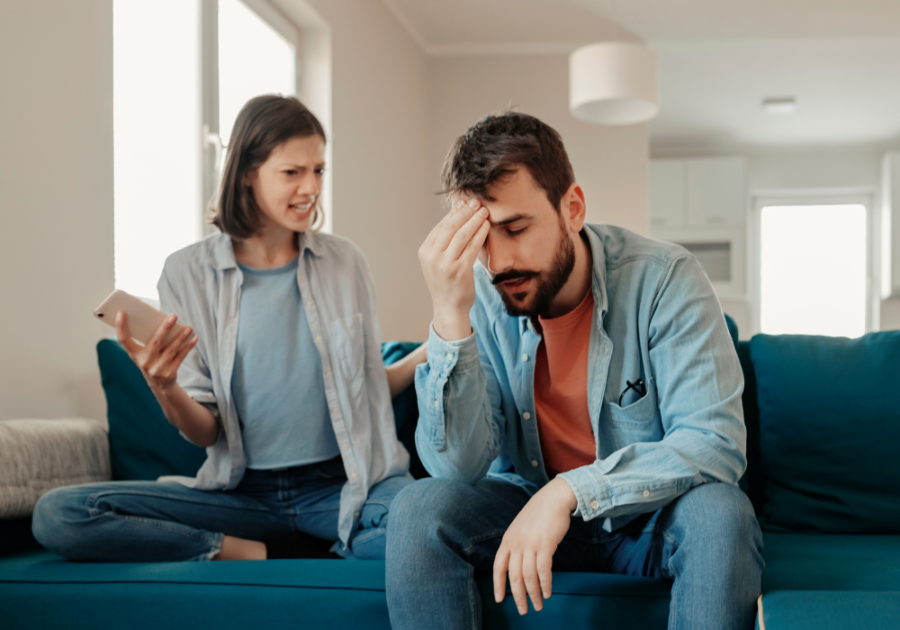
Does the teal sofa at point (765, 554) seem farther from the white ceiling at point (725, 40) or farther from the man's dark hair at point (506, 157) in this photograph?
the white ceiling at point (725, 40)

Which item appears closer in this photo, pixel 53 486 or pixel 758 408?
pixel 53 486

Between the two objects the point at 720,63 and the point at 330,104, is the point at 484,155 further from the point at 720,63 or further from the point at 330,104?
the point at 720,63

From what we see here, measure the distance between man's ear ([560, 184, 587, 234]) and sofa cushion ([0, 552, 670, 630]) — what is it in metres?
0.58

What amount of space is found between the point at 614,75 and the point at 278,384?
2373 mm

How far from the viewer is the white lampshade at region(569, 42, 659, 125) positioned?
345 cm

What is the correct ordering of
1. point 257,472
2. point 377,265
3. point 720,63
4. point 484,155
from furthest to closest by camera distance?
point 720,63, point 377,265, point 257,472, point 484,155

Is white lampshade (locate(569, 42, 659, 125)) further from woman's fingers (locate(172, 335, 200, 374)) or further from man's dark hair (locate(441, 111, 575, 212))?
woman's fingers (locate(172, 335, 200, 374))

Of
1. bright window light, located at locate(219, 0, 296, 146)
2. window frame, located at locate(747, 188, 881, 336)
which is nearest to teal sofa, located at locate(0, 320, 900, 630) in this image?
bright window light, located at locate(219, 0, 296, 146)

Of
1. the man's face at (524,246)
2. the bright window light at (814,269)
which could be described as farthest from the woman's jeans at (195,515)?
the bright window light at (814,269)

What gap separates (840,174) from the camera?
7027mm

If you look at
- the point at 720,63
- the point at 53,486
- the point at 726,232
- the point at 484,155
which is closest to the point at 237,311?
the point at 53,486

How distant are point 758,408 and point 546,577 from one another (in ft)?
2.88

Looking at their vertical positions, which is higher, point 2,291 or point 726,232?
point 726,232

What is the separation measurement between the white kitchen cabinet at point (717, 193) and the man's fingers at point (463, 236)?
19.0ft
